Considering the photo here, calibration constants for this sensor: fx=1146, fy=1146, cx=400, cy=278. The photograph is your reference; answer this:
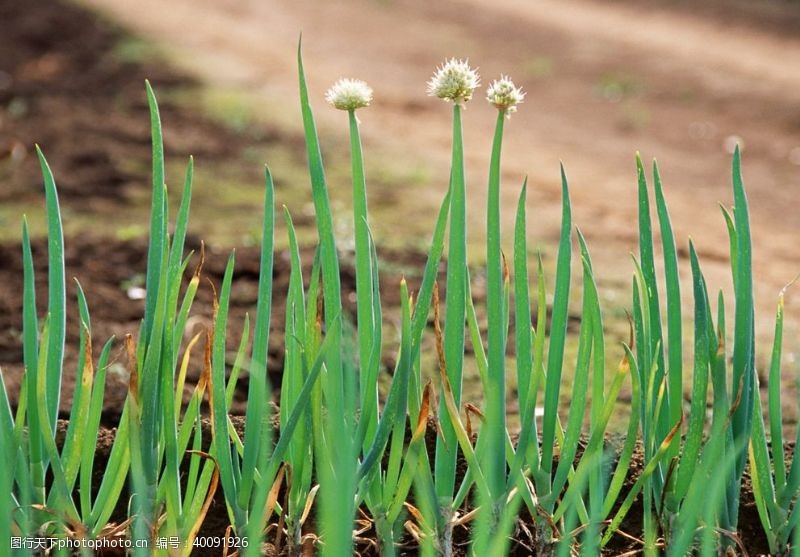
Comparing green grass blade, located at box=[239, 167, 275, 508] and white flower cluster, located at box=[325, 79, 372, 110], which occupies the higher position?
white flower cluster, located at box=[325, 79, 372, 110]

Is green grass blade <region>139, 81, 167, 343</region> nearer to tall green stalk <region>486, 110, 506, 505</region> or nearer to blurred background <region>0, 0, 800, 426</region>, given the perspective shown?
tall green stalk <region>486, 110, 506, 505</region>

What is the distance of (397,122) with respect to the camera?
6.12 metres

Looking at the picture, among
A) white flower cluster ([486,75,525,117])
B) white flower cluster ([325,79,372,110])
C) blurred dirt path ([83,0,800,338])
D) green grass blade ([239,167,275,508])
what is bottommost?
green grass blade ([239,167,275,508])

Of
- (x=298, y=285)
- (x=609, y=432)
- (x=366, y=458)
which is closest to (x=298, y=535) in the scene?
(x=366, y=458)

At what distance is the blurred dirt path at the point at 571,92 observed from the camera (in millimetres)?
4504

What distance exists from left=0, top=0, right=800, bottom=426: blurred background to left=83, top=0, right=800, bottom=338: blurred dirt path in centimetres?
2

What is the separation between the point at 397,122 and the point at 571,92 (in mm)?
1681

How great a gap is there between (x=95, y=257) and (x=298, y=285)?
2085 millimetres

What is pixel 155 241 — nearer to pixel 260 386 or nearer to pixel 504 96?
pixel 260 386

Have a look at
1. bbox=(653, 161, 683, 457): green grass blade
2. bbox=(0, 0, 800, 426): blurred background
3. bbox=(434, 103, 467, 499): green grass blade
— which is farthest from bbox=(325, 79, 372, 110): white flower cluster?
bbox=(0, 0, 800, 426): blurred background

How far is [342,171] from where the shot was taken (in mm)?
4629

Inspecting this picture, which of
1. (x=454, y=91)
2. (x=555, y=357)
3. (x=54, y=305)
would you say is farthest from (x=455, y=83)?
(x=54, y=305)

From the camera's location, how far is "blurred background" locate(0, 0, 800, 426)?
12.2ft

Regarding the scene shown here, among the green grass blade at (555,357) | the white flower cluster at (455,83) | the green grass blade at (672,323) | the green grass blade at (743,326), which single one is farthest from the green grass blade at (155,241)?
the green grass blade at (743,326)
